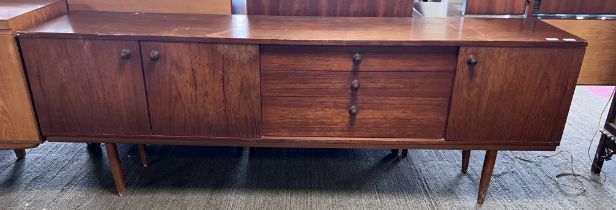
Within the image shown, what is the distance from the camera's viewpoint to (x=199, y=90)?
4.25 feet

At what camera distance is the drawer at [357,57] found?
1.24 meters

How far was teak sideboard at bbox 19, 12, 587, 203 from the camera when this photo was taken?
123 centimetres

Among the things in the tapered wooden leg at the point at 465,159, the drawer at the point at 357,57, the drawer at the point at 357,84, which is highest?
the drawer at the point at 357,57

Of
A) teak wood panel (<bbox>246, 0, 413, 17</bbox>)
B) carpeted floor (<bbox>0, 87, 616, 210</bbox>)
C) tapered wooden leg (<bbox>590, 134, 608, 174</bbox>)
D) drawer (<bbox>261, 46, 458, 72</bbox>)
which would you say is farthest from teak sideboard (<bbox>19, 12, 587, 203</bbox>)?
tapered wooden leg (<bbox>590, 134, 608, 174</bbox>)

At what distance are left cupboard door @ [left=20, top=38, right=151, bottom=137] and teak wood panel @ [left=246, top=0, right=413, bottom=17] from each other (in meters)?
0.51

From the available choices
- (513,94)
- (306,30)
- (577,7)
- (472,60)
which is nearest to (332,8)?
(306,30)

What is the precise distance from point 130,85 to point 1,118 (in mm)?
426

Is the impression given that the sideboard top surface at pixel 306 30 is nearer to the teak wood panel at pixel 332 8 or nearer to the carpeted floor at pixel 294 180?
the teak wood panel at pixel 332 8

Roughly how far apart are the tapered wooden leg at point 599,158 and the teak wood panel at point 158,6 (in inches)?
59.3

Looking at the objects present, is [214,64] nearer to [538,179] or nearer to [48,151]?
[48,151]

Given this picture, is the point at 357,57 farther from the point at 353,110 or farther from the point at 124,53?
→ the point at 124,53

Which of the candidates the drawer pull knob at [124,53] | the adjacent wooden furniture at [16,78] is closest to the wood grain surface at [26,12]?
the adjacent wooden furniture at [16,78]

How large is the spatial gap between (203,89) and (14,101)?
56 cm

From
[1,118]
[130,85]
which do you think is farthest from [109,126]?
[1,118]
